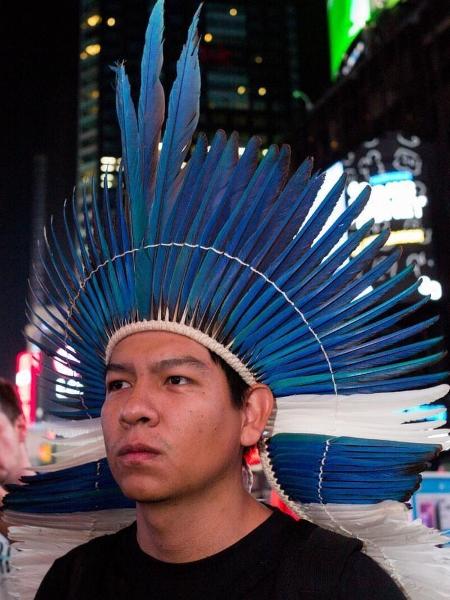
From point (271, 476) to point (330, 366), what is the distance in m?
0.43

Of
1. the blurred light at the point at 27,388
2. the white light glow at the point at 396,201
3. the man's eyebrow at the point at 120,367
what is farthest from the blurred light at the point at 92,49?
the man's eyebrow at the point at 120,367

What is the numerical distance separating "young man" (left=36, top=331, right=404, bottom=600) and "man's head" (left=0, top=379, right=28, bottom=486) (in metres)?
1.59

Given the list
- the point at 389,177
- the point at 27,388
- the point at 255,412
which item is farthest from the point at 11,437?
the point at 27,388

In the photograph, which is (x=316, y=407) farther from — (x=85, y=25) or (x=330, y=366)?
(x=85, y=25)

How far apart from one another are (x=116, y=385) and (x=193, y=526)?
46cm

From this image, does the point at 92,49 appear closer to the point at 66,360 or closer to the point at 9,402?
the point at 9,402

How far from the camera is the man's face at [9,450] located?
3.49 meters

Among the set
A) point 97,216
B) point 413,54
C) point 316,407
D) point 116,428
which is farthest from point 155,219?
point 413,54

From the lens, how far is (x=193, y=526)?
6.02 feet

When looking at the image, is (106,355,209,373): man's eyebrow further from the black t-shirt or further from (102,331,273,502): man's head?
the black t-shirt

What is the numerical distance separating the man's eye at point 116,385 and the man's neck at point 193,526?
13.3 inches

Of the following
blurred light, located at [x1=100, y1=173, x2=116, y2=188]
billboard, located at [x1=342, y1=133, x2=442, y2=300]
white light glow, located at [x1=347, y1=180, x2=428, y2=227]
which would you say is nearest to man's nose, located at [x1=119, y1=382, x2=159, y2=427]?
blurred light, located at [x1=100, y1=173, x2=116, y2=188]

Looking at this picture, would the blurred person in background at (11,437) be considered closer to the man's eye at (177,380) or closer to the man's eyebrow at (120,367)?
the man's eyebrow at (120,367)

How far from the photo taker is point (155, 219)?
6.57 ft
